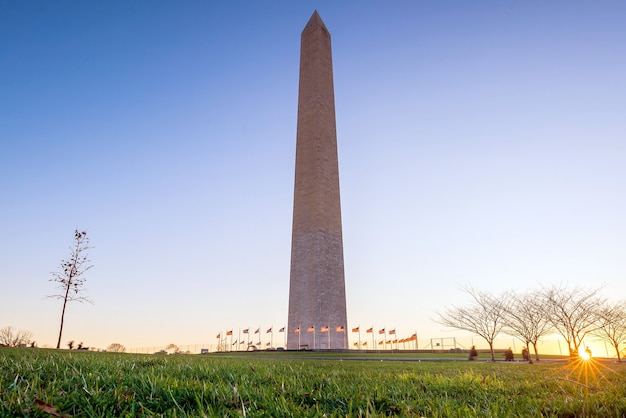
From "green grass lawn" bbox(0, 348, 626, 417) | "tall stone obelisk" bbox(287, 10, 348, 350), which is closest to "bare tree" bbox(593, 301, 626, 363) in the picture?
"tall stone obelisk" bbox(287, 10, 348, 350)

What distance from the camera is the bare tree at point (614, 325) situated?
38.3 metres

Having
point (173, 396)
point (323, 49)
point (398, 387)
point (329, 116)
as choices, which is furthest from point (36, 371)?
point (323, 49)

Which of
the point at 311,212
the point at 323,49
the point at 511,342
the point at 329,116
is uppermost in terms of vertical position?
the point at 323,49

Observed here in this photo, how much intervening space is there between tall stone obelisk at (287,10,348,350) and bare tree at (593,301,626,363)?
24.6 meters

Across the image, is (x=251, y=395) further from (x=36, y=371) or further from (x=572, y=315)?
(x=572, y=315)

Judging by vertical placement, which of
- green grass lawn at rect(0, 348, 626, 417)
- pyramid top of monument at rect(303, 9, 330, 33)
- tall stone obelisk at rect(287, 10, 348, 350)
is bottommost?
green grass lawn at rect(0, 348, 626, 417)

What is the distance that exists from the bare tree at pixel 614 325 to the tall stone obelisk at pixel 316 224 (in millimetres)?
24606

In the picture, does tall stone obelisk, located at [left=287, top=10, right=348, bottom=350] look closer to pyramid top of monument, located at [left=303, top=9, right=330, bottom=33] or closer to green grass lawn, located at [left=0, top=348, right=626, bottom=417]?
pyramid top of monument, located at [left=303, top=9, right=330, bottom=33]

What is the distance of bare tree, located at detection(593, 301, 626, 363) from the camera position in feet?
126

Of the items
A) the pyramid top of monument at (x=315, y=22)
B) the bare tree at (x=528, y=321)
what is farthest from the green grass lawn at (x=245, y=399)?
the pyramid top of monument at (x=315, y=22)

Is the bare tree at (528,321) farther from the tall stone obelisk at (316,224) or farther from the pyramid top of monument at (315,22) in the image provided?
the pyramid top of monument at (315,22)

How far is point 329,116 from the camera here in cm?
4781

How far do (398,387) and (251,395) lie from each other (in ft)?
6.24

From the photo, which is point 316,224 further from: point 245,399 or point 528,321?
point 245,399
